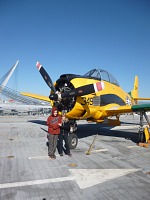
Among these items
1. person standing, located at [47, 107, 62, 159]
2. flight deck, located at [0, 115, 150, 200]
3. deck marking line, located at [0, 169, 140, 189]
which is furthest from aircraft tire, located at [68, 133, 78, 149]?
deck marking line, located at [0, 169, 140, 189]

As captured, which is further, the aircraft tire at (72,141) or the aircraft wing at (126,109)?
the aircraft wing at (126,109)

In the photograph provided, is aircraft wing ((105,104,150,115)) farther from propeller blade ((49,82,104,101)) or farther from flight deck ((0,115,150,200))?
propeller blade ((49,82,104,101))

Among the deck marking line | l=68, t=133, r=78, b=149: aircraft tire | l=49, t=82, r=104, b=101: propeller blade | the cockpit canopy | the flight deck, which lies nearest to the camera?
the flight deck

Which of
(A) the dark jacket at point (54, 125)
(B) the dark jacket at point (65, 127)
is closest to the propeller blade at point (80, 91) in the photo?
(A) the dark jacket at point (54, 125)

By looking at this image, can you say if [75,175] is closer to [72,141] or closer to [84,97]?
[72,141]

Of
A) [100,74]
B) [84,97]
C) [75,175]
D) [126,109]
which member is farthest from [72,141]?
[100,74]

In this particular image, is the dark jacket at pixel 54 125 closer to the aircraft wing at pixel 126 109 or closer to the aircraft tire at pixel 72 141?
the aircraft tire at pixel 72 141

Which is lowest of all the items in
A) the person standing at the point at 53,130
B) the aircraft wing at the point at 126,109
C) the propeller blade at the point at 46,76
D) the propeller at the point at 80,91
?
the person standing at the point at 53,130

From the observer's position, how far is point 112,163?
6277 mm

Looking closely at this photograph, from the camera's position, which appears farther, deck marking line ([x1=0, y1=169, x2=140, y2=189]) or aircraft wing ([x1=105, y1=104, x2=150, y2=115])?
aircraft wing ([x1=105, y1=104, x2=150, y2=115])

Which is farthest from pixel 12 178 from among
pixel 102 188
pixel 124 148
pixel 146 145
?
pixel 146 145

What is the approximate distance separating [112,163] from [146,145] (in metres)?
3.44

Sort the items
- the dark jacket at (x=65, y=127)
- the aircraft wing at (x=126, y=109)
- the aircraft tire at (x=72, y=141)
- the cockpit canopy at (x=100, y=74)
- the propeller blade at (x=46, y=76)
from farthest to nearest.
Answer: the cockpit canopy at (x=100, y=74) → the aircraft wing at (x=126, y=109) → the propeller blade at (x=46, y=76) → the aircraft tire at (x=72, y=141) → the dark jacket at (x=65, y=127)

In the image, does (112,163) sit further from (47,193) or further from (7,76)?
(7,76)
